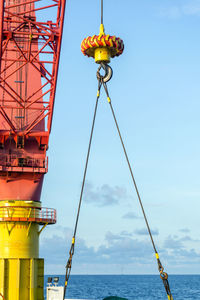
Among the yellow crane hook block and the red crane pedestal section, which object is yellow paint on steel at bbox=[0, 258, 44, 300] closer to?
the red crane pedestal section

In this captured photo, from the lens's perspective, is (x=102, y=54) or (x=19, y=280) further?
(x=19, y=280)

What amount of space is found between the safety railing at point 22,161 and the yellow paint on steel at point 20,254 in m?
3.93

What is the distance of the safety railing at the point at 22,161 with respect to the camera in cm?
4803

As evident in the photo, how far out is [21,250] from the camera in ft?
149

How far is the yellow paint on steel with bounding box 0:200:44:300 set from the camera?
44.3 metres

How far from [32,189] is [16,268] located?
808 centimetres

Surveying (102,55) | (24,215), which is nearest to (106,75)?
(102,55)

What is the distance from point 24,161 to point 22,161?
0.21 m

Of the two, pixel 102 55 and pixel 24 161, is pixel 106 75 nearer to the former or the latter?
pixel 102 55

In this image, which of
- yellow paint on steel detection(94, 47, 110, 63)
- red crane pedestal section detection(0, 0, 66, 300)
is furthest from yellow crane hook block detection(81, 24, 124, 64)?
red crane pedestal section detection(0, 0, 66, 300)

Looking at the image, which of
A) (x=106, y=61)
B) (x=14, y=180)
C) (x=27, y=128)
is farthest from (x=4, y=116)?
(x=106, y=61)

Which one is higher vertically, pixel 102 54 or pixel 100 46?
pixel 100 46

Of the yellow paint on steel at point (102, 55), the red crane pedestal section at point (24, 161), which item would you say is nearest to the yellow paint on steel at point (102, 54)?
the yellow paint on steel at point (102, 55)

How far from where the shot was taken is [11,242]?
149ft
